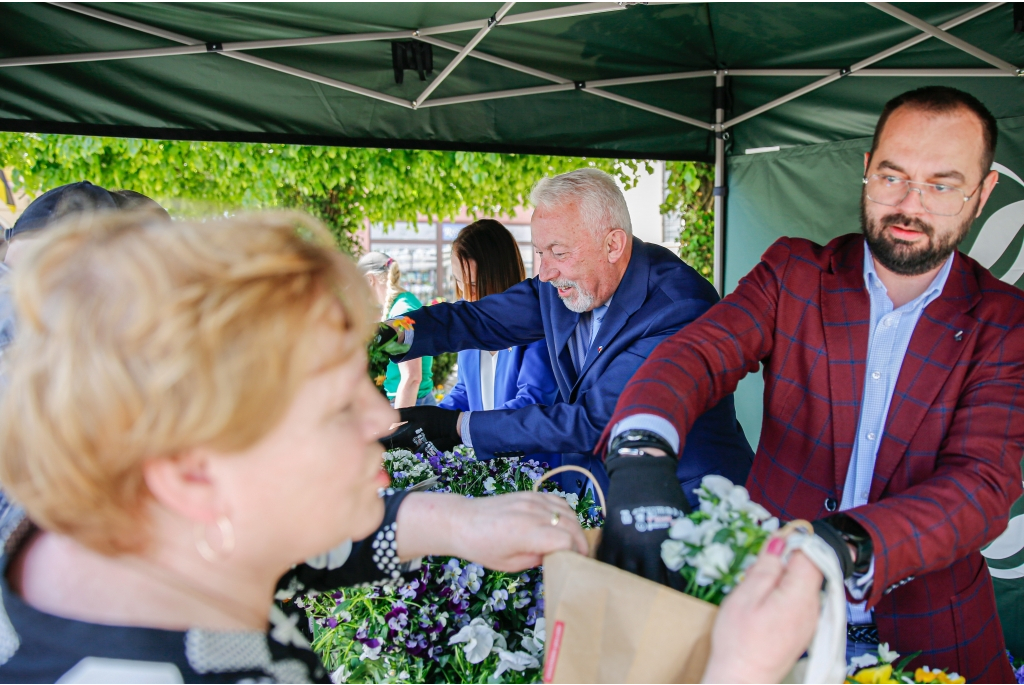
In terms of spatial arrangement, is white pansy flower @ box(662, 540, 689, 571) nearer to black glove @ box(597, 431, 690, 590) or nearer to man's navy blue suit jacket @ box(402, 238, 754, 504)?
black glove @ box(597, 431, 690, 590)

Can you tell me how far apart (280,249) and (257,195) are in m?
9.90

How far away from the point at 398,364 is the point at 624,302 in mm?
3206

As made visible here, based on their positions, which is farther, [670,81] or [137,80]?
[670,81]

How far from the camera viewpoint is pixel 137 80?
345 centimetres

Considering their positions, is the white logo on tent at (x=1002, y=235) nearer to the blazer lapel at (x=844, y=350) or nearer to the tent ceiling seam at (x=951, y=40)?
the tent ceiling seam at (x=951, y=40)

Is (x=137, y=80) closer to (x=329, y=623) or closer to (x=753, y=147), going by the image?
(x=329, y=623)

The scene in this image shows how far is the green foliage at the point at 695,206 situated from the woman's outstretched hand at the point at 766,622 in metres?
6.23

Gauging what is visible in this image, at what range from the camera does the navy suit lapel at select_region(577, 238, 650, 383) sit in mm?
2643

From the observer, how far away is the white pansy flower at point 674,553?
1133 millimetres

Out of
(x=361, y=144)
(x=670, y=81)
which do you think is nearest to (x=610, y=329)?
(x=361, y=144)

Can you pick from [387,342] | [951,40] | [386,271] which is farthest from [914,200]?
[386,271]

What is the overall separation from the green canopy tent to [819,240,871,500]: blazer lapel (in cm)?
183

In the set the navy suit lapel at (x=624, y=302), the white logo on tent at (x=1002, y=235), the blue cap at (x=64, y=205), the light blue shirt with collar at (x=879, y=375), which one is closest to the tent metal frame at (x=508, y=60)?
the white logo on tent at (x=1002, y=235)

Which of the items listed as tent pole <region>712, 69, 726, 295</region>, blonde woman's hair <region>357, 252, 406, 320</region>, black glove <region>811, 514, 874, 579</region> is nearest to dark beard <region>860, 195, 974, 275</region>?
black glove <region>811, 514, 874, 579</region>
